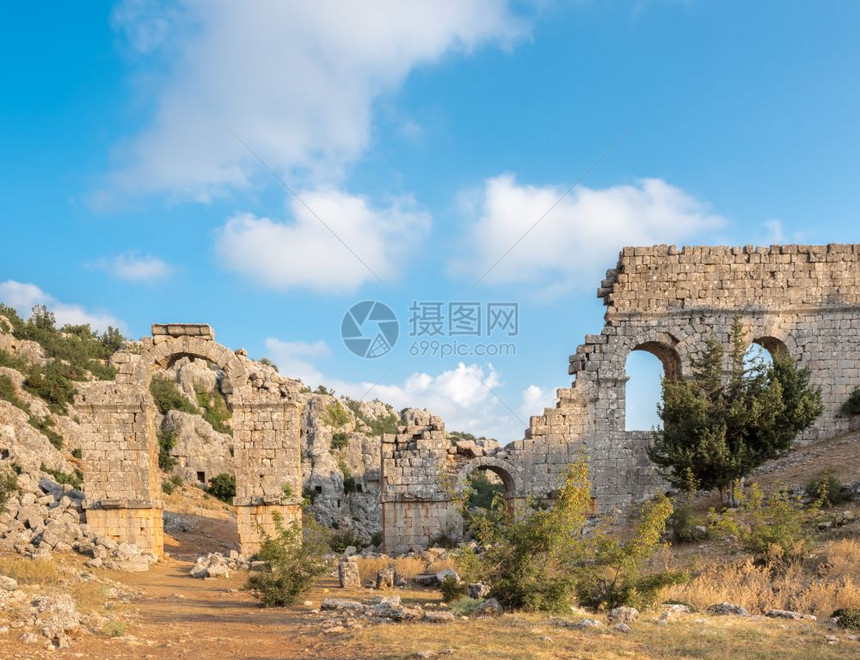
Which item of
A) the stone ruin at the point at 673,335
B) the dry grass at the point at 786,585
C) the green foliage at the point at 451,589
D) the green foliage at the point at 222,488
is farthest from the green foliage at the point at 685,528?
the green foliage at the point at 222,488

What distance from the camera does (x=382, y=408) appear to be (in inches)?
1970

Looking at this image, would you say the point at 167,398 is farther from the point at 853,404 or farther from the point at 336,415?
the point at 853,404

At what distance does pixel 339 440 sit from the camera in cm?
3719

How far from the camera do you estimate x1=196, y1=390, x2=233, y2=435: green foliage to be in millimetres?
36469

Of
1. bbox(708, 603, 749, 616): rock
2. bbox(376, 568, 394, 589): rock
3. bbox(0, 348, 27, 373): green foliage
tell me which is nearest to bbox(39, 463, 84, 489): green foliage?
bbox(0, 348, 27, 373): green foliage

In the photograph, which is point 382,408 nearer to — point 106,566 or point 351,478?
point 351,478

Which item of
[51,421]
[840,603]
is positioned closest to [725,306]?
[840,603]

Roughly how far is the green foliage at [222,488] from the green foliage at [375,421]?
12835mm

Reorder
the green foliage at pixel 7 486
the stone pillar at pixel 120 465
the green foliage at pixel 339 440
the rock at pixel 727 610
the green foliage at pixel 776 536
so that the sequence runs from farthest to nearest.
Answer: the green foliage at pixel 339 440 → the stone pillar at pixel 120 465 → the green foliage at pixel 7 486 → the green foliage at pixel 776 536 → the rock at pixel 727 610

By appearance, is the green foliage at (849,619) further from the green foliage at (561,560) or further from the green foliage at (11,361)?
the green foliage at (11,361)

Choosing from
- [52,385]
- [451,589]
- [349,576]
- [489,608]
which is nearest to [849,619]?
[489,608]

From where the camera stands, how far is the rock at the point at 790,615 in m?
9.36

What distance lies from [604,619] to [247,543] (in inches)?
414

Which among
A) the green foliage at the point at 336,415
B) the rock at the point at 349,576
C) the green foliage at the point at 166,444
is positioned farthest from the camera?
the green foliage at the point at 336,415
